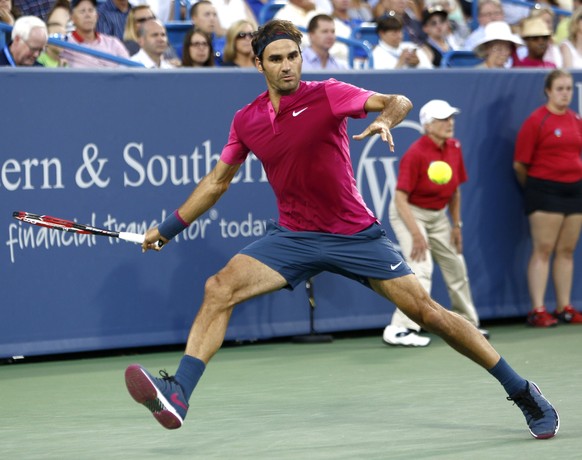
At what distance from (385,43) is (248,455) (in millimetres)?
7567

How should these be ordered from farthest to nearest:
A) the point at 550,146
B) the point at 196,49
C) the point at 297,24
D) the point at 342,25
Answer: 1. the point at 342,25
2. the point at 297,24
3. the point at 550,146
4. the point at 196,49

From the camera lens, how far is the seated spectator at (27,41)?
9.41 metres

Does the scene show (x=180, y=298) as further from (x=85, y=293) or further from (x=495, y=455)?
(x=495, y=455)

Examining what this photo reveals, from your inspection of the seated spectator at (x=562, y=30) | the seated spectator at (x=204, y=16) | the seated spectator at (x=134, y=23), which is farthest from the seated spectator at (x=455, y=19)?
the seated spectator at (x=134, y=23)

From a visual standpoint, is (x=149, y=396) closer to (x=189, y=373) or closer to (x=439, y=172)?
(x=189, y=373)

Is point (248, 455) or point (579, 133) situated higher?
point (579, 133)

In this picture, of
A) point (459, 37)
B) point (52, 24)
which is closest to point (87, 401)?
point (52, 24)

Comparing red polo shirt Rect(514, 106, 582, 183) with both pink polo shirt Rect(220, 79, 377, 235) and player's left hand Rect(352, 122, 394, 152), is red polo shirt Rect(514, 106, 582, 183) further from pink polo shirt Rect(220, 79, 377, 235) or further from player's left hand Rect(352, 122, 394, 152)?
player's left hand Rect(352, 122, 394, 152)

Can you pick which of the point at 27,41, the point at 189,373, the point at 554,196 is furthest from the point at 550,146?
the point at 189,373

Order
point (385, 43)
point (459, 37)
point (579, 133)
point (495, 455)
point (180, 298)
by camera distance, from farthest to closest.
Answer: point (459, 37), point (385, 43), point (579, 133), point (180, 298), point (495, 455)

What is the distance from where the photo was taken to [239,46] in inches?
428

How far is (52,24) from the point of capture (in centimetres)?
1122

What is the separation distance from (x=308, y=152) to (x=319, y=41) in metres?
5.36

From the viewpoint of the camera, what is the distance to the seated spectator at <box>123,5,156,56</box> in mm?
11523
